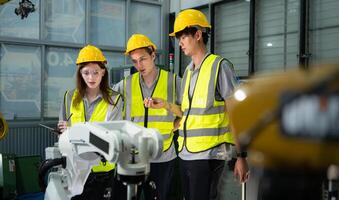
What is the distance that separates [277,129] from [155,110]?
2221mm

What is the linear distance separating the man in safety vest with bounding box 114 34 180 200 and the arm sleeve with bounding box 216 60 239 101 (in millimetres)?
596

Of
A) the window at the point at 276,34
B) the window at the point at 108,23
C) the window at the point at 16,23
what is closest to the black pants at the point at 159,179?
the window at the point at 276,34

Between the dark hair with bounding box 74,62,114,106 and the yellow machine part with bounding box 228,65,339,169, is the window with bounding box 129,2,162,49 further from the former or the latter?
the yellow machine part with bounding box 228,65,339,169

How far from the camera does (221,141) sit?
2.04m

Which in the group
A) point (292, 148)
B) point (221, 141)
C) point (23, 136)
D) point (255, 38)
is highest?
point (255, 38)

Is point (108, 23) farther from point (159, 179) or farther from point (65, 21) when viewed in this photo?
point (159, 179)

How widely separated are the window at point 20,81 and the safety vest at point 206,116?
142 inches

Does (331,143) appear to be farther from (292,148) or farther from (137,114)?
(137,114)

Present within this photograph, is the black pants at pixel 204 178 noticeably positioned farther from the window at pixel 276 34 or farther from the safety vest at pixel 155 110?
the window at pixel 276 34

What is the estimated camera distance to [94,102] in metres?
2.30

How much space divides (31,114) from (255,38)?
10.6 feet

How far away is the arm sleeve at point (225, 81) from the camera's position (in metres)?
2.00

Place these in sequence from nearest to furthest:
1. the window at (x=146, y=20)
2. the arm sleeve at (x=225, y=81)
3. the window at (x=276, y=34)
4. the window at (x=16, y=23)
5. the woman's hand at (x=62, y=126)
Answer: the arm sleeve at (x=225, y=81)
the woman's hand at (x=62, y=126)
the window at (x=276, y=34)
the window at (x=16, y=23)
the window at (x=146, y=20)

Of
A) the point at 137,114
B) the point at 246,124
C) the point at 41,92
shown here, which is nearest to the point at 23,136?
the point at 41,92
